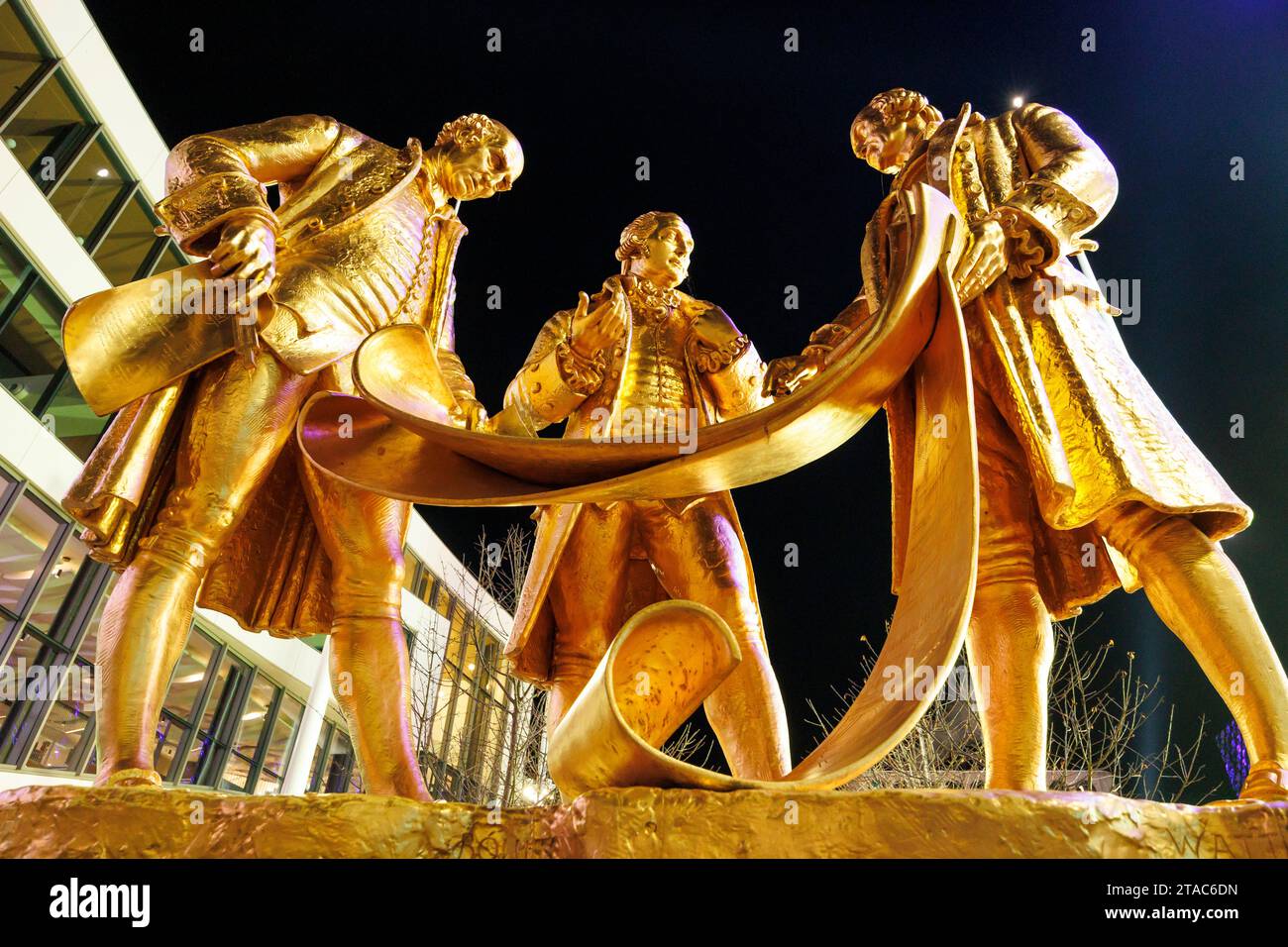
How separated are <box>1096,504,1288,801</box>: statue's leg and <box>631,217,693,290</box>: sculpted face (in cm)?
230

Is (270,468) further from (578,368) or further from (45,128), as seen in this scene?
(45,128)

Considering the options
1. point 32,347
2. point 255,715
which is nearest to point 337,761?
point 255,715

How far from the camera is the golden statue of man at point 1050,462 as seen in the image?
2824mm

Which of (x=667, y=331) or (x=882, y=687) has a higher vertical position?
(x=667, y=331)

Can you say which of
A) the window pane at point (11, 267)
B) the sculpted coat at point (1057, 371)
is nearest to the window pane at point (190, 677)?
the window pane at point (11, 267)

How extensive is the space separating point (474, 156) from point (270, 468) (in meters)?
1.73

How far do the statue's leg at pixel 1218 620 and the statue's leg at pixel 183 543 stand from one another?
281 centimetres

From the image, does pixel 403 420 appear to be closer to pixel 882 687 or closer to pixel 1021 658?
pixel 882 687

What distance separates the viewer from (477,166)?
4.38m

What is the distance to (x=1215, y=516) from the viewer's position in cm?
293

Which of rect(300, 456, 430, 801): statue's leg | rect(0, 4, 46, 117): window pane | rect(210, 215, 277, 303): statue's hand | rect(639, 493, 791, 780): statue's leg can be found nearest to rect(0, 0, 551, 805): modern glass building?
rect(0, 4, 46, 117): window pane

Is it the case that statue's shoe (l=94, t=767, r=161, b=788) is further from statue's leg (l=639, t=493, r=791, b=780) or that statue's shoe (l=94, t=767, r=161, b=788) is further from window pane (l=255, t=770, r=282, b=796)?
window pane (l=255, t=770, r=282, b=796)

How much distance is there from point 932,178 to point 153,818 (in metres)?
3.02

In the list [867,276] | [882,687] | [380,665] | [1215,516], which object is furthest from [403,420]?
[1215,516]
